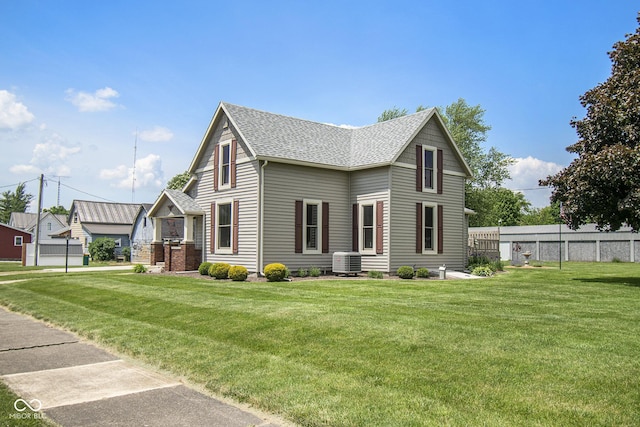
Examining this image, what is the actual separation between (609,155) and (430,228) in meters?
7.73

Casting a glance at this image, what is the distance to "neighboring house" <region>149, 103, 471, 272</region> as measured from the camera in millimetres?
20734

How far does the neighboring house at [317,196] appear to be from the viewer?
816 inches

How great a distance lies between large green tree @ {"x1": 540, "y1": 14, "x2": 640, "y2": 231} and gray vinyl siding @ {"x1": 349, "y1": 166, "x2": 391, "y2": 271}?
5.97 meters

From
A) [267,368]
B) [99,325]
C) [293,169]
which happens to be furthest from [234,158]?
[267,368]

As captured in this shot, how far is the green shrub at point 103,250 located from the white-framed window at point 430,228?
31.6 meters

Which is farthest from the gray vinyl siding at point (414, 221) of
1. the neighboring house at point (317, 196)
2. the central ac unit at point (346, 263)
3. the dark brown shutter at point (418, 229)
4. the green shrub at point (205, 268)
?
the green shrub at point (205, 268)

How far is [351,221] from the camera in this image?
22719 millimetres

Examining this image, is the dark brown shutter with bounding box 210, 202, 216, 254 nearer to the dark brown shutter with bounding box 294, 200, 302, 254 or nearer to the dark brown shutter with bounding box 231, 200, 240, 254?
the dark brown shutter with bounding box 231, 200, 240, 254

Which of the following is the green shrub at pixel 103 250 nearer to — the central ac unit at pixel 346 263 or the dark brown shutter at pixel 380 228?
the central ac unit at pixel 346 263

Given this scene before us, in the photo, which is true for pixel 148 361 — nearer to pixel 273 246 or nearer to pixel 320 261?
pixel 273 246

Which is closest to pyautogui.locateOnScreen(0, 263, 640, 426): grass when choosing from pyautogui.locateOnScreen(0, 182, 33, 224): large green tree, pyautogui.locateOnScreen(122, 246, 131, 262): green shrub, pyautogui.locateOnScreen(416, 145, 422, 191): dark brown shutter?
pyautogui.locateOnScreen(416, 145, 422, 191): dark brown shutter

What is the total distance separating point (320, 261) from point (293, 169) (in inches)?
153

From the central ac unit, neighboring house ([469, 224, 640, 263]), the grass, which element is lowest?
the grass

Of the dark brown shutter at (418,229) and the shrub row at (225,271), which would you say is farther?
the dark brown shutter at (418,229)
